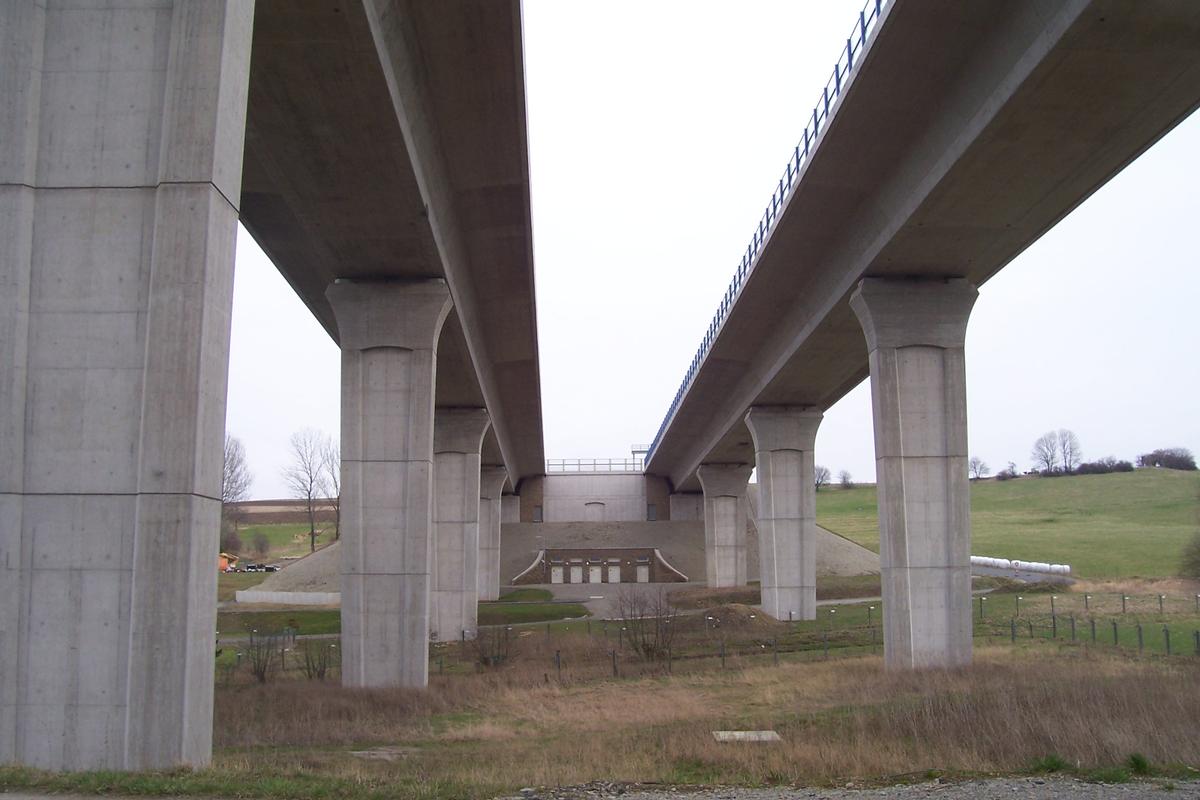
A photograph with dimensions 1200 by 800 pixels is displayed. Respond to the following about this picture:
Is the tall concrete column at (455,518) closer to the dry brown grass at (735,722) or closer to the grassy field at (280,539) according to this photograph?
the dry brown grass at (735,722)

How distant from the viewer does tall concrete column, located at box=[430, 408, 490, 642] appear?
4372 centimetres

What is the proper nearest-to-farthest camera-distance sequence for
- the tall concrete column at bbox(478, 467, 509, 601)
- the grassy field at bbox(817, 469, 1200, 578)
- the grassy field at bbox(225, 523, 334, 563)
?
the tall concrete column at bbox(478, 467, 509, 601) → the grassy field at bbox(817, 469, 1200, 578) → the grassy field at bbox(225, 523, 334, 563)

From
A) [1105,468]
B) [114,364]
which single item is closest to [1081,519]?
[1105,468]

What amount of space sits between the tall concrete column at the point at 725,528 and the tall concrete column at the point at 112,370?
60136mm

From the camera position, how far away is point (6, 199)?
10883 millimetres

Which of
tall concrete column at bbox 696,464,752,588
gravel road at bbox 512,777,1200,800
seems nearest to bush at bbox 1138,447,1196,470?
tall concrete column at bbox 696,464,752,588

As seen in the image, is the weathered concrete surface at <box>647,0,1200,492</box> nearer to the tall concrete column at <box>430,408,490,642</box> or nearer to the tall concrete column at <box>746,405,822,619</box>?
the tall concrete column at <box>746,405,822,619</box>

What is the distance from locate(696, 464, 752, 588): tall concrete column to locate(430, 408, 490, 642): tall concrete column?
27578mm

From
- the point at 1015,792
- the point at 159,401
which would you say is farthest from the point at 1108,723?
the point at 159,401

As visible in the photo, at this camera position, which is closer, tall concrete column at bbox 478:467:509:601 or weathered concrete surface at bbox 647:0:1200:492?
weathered concrete surface at bbox 647:0:1200:492

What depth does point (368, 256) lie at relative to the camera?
Result: 25.4 metres

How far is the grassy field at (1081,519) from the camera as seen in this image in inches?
2832

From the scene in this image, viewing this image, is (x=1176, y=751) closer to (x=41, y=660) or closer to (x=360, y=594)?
(x=41, y=660)

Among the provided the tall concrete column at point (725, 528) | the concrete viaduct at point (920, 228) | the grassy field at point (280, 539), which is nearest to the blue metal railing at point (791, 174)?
the concrete viaduct at point (920, 228)
